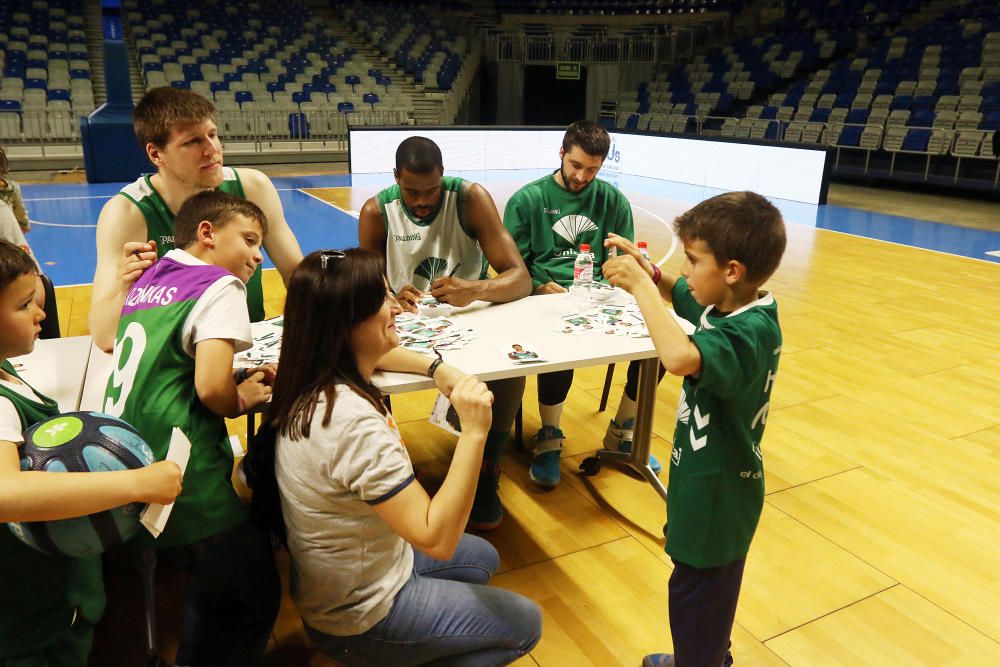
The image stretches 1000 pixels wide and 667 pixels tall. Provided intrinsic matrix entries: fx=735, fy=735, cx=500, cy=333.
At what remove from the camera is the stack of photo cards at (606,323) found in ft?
8.33

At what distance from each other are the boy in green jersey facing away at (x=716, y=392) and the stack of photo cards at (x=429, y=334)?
2.56 ft

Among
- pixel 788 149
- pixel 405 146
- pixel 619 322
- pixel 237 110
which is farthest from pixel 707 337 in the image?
pixel 237 110

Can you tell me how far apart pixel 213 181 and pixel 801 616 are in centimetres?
230

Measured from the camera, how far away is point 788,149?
1052 cm

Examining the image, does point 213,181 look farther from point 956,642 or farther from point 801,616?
point 956,642

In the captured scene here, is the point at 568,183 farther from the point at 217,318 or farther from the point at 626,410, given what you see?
the point at 217,318

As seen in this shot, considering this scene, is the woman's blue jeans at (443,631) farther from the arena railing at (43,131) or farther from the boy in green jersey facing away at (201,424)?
the arena railing at (43,131)

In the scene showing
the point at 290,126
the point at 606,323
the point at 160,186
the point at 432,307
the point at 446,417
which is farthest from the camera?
the point at 290,126

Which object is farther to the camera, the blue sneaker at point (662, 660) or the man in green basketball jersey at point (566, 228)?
the man in green basketball jersey at point (566, 228)

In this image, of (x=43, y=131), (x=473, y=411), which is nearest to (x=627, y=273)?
(x=473, y=411)

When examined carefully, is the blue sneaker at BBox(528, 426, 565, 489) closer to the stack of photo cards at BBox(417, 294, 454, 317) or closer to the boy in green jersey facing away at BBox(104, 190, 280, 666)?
the stack of photo cards at BBox(417, 294, 454, 317)

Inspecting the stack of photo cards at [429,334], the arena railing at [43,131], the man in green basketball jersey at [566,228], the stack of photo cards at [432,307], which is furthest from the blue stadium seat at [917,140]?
the arena railing at [43,131]

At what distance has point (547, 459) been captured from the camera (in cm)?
302

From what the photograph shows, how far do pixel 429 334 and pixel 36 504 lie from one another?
138cm
